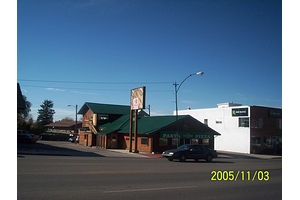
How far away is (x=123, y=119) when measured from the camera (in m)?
48.9

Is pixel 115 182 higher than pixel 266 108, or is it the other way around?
pixel 266 108

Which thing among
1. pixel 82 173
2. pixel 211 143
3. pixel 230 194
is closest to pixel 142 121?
pixel 211 143

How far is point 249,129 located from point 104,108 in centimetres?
2212

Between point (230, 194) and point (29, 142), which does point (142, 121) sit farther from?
point (230, 194)

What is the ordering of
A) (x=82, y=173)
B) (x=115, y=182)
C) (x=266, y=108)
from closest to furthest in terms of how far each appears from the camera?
(x=115, y=182), (x=82, y=173), (x=266, y=108)

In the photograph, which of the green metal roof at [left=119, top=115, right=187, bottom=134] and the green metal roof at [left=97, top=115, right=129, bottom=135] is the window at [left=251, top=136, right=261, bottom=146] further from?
the green metal roof at [left=97, top=115, right=129, bottom=135]

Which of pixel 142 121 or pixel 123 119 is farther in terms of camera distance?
pixel 123 119

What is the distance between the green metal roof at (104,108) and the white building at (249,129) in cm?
1514

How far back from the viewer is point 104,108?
5188cm

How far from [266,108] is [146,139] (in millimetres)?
18924

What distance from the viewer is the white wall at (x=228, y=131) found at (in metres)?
46.5

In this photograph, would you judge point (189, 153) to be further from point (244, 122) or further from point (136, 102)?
point (244, 122)

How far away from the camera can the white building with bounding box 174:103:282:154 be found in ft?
150

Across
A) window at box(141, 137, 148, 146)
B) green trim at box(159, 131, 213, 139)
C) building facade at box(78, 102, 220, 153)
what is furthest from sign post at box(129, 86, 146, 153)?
green trim at box(159, 131, 213, 139)
